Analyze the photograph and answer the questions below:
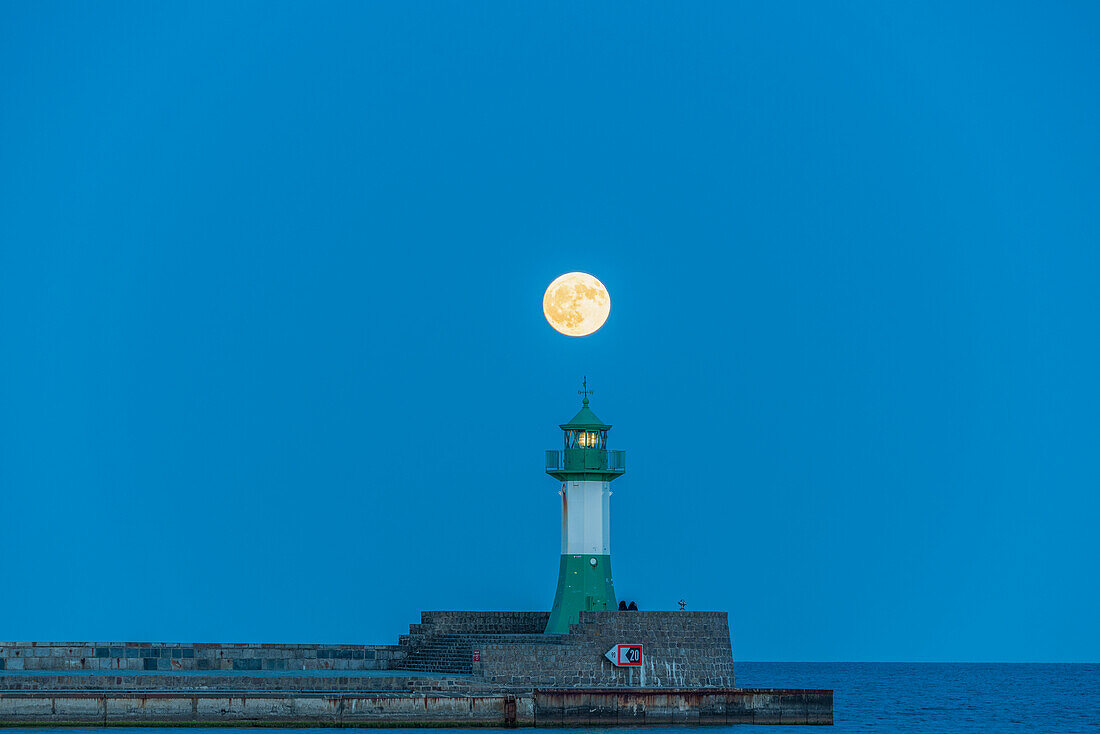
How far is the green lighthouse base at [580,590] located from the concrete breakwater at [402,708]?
4711mm

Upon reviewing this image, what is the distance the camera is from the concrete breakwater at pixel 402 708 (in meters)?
37.2

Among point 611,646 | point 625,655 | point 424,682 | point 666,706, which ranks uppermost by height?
point 611,646

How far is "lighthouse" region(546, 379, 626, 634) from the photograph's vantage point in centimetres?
4528

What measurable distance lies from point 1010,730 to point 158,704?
1135 inches

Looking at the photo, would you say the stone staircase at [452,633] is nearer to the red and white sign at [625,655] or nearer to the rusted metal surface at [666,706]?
the red and white sign at [625,655]

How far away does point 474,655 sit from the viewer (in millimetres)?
41250

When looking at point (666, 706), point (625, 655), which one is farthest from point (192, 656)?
point (666, 706)

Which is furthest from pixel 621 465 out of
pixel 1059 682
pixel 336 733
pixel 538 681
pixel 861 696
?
pixel 1059 682

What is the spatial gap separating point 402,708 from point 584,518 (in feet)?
29.4

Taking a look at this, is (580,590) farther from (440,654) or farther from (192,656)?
(192,656)

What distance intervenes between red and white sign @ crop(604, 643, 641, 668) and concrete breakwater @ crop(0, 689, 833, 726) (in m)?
1.12

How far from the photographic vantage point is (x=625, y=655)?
137 feet

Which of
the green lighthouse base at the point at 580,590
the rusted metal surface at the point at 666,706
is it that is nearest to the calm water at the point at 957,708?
the rusted metal surface at the point at 666,706

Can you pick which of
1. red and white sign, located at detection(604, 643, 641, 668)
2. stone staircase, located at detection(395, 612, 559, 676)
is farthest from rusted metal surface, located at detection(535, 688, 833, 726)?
stone staircase, located at detection(395, 612, 559, 676)
